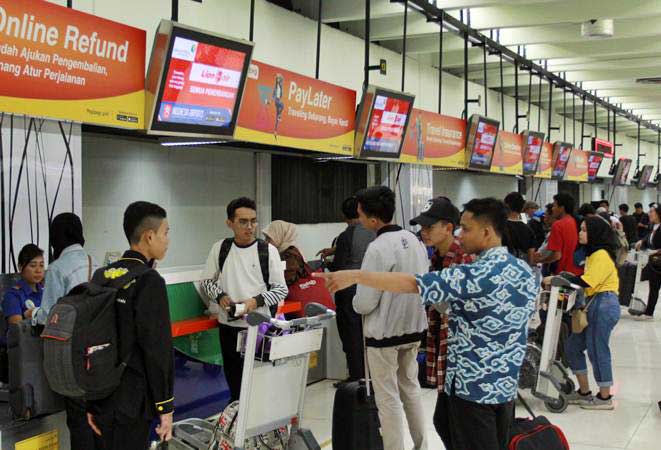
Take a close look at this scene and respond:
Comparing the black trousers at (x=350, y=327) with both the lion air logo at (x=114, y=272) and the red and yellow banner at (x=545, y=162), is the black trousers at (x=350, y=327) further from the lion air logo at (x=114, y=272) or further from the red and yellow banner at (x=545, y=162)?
the red and yellow banner at (x=545, y=162)

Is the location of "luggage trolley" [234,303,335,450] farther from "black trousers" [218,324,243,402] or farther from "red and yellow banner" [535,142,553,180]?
"red and yellow banner" [535,142,553,180]

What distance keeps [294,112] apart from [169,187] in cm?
151

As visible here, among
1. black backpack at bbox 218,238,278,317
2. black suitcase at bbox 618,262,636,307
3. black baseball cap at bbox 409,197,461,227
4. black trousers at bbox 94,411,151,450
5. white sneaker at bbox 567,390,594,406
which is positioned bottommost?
white sneaker at bbox 567,390,594,406

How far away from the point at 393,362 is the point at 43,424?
1.80 meters

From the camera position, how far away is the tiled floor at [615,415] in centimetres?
511

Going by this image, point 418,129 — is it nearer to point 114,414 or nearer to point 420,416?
point 420,416

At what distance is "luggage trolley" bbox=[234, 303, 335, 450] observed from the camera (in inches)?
156

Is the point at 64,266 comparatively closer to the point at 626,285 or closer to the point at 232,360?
the point at 232,360

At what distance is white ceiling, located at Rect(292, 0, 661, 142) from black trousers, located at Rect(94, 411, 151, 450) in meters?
6.35

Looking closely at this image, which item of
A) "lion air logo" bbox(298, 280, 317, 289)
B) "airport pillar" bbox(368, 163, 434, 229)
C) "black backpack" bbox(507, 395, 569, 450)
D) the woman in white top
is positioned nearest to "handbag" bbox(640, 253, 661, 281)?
the woman in white top

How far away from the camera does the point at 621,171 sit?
20.7m

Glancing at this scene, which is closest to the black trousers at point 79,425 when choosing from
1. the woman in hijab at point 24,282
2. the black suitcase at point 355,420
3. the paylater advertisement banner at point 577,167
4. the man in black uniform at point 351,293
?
the woman in hijab at point 24,282

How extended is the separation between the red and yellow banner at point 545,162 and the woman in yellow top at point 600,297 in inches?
318

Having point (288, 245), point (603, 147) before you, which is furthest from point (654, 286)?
point (603, 147)
